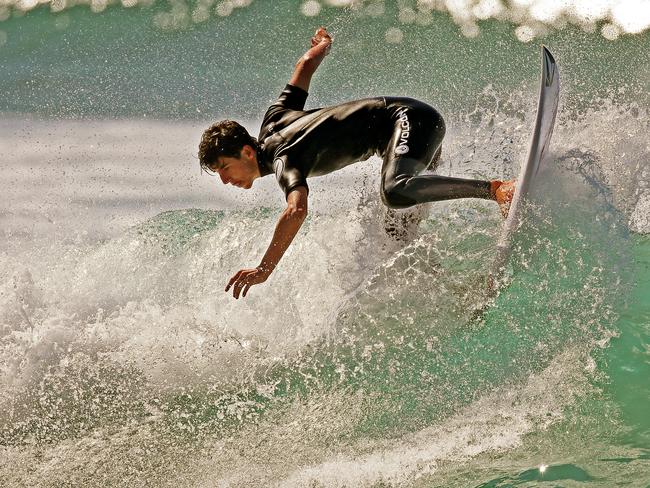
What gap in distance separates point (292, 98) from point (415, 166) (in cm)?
103

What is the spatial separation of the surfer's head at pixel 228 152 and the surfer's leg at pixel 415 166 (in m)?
0.76

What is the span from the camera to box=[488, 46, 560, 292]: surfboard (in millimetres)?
4500

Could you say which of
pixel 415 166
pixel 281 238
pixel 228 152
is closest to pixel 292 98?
pixel 228 152

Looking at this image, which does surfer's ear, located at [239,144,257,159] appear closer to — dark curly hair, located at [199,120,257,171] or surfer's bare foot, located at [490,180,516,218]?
dark curly hair, located at [199,120,257,171]

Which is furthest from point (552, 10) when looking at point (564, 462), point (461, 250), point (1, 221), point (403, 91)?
point (564, 462)

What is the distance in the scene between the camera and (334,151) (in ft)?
15.6

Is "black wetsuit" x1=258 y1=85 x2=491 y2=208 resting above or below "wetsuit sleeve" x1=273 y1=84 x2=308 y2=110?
below

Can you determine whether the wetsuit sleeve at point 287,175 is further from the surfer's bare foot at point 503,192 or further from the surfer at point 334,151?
the surfer's bare foot at point 503,192

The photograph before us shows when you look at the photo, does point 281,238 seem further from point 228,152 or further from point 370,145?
point 370,145

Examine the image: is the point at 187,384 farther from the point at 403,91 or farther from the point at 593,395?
the point at 403,91

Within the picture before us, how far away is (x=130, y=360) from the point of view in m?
5.14

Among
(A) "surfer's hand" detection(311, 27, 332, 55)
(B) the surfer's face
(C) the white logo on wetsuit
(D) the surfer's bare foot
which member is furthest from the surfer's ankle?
(A) "surfer's hand" detection(311, 27, 332, 55)

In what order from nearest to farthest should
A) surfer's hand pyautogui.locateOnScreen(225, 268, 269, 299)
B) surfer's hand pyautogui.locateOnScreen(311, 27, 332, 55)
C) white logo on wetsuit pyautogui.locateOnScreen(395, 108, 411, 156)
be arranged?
surfer's hand pyautogui.locateOnScreen(225, 268, 269, 299), white logo on wetsuit pyautogui.locateOnScreen(395, 108, 411, 156), surfer's hand pyautogui.locateOnScreen(311, 27, 332, 55)

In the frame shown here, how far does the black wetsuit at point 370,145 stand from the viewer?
4449 mm
